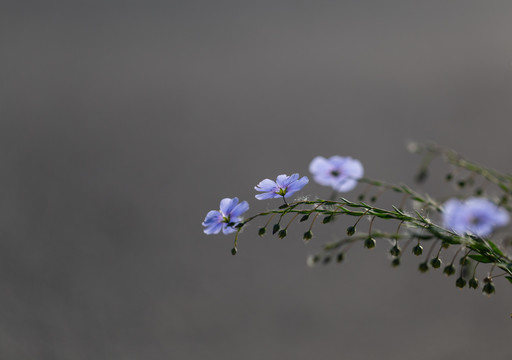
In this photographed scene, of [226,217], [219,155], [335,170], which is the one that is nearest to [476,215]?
[335,170]

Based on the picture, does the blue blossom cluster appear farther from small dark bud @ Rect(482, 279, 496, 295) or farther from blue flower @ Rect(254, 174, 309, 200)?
small dark bud @ Rect(482, 279, 496, 295)

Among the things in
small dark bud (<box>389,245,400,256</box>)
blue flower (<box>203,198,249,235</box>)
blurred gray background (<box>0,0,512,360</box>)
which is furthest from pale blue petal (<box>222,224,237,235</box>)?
blurred gray background (<box>0,0,512,360</box>)

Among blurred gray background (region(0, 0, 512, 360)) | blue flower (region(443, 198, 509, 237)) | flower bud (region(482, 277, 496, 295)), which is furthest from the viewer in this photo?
blurred gray background (region(0, 0, 512, 360))

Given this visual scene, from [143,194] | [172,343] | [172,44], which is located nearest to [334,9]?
[172,44]

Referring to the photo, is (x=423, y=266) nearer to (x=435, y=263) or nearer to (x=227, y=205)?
(x=435, y=263)

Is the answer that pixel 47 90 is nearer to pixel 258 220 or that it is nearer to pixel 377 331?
pixel 258 220

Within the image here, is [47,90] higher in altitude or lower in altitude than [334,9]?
lower
